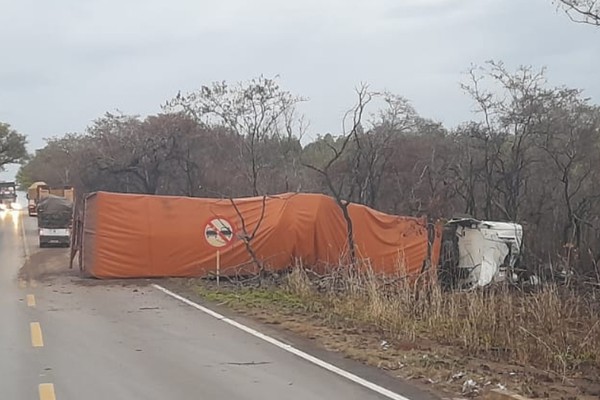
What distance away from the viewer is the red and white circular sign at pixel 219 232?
80.3ft

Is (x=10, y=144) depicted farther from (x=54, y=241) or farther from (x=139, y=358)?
(x=139, y=358)

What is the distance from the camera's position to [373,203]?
48688mm

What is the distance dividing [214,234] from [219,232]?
17 cm

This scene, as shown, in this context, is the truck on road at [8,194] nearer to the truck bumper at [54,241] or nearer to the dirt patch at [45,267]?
the truck bumper at [54,241]

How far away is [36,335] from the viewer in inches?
531

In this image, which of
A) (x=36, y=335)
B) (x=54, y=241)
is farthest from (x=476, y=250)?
(x=54, y=241)

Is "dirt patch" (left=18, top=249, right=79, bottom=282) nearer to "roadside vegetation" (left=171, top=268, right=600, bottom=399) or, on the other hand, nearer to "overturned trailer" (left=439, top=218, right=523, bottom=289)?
"roadside vegetation" (left=171, top=268, right=600, bottom=399)

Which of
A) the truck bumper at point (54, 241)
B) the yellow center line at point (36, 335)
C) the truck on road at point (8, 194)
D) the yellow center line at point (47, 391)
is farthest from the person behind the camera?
the truck on road at point (8, 194)

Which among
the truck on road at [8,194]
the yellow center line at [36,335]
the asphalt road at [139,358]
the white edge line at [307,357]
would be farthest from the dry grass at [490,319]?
the truck on road at [8,194]

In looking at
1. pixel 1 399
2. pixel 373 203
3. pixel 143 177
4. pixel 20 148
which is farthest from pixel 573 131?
pixel 20 148

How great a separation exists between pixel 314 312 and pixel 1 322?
5654 millimetres

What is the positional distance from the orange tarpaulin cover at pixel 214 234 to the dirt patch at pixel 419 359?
6.64m

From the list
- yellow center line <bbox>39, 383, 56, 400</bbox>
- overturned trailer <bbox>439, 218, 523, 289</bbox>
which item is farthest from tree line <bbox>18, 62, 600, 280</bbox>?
yellow center line <bbox>39, 383, 56, 400</bbox>

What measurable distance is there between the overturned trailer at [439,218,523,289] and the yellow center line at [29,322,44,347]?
1419cm
